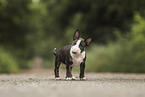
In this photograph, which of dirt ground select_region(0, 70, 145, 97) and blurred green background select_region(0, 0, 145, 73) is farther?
blurred green background select_region(0, 0, 145, 73)

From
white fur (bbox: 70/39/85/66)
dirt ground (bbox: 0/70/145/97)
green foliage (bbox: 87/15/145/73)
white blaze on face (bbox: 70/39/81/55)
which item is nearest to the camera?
dirt ground (bbox: 0/70/145/97)

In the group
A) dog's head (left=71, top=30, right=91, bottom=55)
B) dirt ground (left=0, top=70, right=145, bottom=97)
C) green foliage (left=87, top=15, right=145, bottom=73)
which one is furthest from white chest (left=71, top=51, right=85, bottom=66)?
green foliage (left=87, top=15, right=145, bottom=73)

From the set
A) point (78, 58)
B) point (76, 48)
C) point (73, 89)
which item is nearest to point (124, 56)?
point (78, 58)

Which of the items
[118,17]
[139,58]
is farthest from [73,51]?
[118,17]

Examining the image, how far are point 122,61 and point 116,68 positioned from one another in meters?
0.53

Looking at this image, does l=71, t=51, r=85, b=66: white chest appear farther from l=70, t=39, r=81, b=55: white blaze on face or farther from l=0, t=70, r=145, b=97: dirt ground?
l=0, t=70, r=145, b=97: dirt ground

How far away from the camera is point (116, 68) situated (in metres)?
20.8

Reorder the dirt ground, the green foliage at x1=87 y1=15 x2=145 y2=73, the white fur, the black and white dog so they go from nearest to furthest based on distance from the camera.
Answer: the dirt ground < the black and white dog < the white fur < the green foliage at x1=87 y1=15 x2=145 y2=73

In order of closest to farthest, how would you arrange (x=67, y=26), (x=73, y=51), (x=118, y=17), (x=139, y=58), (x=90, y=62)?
1. (x=73, y=51)
2. (x=139, y=58)
3. (x=90, y=62)
4. (x=118, y=17)
5. (x=67, y=26)

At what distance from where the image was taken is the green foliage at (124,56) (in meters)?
20.0

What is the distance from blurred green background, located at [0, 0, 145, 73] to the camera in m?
21.2

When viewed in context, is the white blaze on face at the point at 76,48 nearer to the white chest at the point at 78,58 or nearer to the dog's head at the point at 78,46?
the dog's head at the point at 78,46

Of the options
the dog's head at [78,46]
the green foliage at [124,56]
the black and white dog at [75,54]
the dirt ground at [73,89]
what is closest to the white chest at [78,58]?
the black and white dog at [75,54]

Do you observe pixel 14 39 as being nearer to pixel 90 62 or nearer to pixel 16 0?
pixel 16 0
